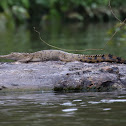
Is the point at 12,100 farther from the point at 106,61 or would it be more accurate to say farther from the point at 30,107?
the point at 106,61

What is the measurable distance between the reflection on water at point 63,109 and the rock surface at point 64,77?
28 cm

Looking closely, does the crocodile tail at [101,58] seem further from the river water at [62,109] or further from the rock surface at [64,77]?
the river water at [62,109]

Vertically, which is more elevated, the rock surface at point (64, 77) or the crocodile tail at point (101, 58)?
the crocodile tail at point (101, 58)

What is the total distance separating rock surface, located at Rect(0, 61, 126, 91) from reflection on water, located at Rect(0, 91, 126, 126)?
0.93 feet

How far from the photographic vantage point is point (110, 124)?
4.61 meters

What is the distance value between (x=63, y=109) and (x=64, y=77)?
1536 millimetres

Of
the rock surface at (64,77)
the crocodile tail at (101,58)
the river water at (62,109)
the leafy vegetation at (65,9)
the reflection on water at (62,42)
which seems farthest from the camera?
the leafy vegetation at (65,9)

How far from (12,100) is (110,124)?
204cm

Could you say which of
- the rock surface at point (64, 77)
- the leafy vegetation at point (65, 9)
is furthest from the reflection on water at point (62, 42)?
the leafy vegetation at point (65, 9)

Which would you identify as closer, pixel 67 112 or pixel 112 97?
pixel 67 112

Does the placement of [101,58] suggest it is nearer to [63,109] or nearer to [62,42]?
[63,109]

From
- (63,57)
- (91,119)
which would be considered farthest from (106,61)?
(91,119)

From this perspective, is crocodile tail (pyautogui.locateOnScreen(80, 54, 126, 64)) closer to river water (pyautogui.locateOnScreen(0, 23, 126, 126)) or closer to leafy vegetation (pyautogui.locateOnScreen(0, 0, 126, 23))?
river water (pyautogui.locateOnScreen(0, 23, 126, 126))

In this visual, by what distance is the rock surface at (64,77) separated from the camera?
675 cm
